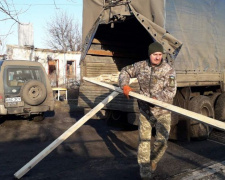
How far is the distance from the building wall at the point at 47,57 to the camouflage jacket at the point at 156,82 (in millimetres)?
14787

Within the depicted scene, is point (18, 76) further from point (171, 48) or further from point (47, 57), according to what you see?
point (47, 57)

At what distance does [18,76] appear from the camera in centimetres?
841

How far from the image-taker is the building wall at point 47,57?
57.0 feet

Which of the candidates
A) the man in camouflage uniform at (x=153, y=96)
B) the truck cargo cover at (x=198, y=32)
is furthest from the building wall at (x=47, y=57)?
the man in camouflage uniform at (x=153, y=96)

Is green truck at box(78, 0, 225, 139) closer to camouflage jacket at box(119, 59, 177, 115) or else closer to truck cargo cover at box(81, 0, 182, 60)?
truck cargo cover at box(81, 0, 182, 60)

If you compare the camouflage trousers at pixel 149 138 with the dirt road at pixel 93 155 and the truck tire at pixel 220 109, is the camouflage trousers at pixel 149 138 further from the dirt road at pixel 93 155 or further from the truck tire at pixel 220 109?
the truck tire at pixel 220 109

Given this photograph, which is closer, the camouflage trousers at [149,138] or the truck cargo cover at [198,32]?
the camouflage trousers at [149,138]

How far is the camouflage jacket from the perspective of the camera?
3.87 m

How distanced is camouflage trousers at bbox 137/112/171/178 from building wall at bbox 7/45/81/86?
1498cm

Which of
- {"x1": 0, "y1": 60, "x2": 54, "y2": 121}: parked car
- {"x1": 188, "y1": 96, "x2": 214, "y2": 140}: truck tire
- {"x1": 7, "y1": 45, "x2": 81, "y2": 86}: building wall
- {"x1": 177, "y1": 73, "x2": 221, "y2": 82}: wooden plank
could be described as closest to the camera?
{"x1": 177, "y1": 73, "x2": 221, "y2": 82}: wooden plank

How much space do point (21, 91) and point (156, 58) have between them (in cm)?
527

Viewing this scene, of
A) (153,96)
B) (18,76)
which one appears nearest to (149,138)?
(153,96)

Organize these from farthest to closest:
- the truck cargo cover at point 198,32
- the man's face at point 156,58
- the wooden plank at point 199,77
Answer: the wooden plank at point 199,77 < the truck cargo cover at point 198,32 < the man's face at point 156,58

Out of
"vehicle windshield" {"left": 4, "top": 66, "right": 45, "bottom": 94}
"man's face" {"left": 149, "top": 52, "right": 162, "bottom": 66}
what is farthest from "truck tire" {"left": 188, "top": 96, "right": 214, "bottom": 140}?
"vehicle windshield" {"left": 4, "top": 66, "right": 45, "bottom": 94}
